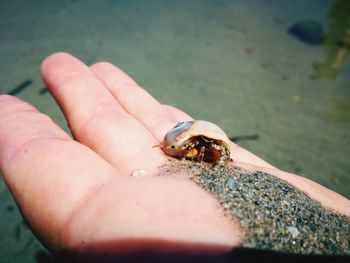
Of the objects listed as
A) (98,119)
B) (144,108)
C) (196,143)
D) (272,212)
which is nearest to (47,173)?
(98,119)

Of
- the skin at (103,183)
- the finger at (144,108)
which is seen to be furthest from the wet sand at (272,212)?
the finger at (144,108)

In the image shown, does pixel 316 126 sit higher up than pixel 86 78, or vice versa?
pixel 86 78

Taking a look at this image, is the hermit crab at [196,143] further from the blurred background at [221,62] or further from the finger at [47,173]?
the blurred background at [221,62]


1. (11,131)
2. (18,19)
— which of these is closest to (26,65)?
(18,19)

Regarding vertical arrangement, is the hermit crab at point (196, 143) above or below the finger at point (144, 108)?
above

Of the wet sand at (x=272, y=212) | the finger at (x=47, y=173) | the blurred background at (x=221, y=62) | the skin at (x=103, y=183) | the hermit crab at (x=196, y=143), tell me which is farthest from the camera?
the blurred background at (x=221, y=62)

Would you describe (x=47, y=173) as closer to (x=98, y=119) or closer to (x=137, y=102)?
(x=98, y=119)

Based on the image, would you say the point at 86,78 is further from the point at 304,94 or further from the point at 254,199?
the point at 304,94
